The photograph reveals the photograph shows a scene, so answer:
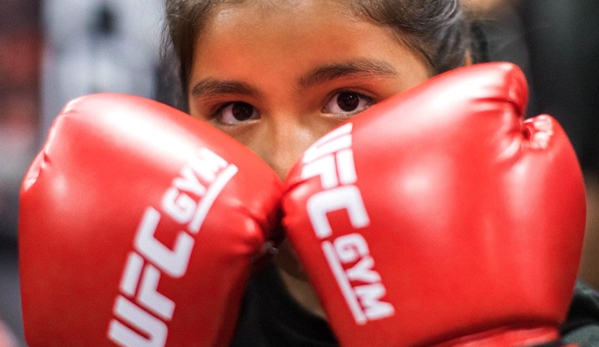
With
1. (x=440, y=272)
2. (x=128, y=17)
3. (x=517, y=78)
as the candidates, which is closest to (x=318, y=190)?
(x=440, y=272)

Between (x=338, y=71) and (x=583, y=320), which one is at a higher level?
(x=338, y=71)

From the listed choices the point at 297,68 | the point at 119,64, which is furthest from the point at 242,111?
the point at 119,64

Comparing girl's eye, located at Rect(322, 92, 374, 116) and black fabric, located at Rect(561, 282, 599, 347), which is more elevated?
girl's eye, located at Rect(322, 92, 374, 116)

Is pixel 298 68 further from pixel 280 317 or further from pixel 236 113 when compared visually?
pixel 280 317

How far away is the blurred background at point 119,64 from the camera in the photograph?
1445mm

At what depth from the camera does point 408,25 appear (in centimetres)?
93

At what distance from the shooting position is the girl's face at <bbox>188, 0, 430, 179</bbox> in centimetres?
86

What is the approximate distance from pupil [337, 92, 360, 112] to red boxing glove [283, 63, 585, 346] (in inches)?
8.8

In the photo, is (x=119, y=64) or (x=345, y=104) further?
(x=119, y=64)

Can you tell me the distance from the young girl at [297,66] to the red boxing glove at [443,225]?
0.64ft

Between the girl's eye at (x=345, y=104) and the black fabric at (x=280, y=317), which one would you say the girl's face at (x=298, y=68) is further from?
the black fabric at (x=280, y=317)

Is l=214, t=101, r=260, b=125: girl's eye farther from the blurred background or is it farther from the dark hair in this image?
the blurred background

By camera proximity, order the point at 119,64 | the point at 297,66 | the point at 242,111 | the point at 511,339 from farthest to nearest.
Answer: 1. the point at 119,64
2. the point at 242,111
3. the point at 297,66
4. the point at 511,339

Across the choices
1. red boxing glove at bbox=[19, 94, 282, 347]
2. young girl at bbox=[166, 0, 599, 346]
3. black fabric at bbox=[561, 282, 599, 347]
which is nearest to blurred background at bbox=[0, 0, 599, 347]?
young girl at bbox=[166, 0, 599, 346]
